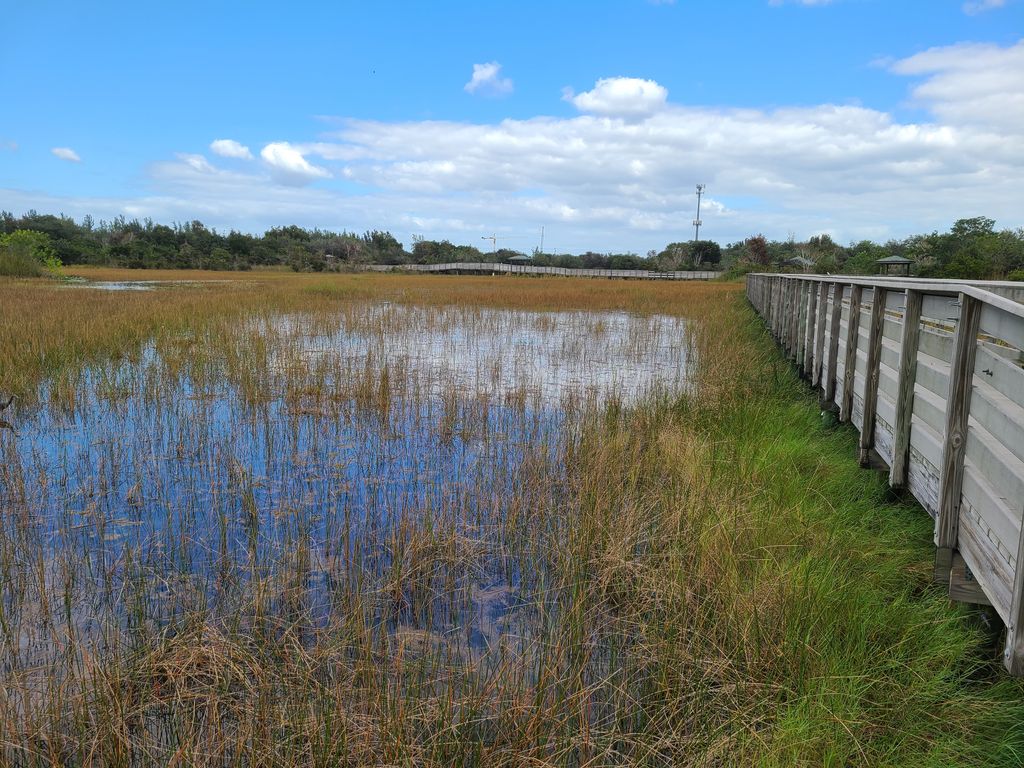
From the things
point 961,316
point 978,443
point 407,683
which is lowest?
point 407,683

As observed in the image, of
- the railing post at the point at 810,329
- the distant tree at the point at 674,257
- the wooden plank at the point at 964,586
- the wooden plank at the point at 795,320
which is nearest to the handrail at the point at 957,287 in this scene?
the wooden plank at the point at 964,586

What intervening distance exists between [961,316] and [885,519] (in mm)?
1779

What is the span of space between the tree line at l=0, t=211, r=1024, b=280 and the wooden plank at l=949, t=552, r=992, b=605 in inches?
1240

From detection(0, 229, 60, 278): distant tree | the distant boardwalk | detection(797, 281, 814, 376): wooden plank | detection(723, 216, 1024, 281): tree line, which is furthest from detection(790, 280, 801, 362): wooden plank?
the distant boardwalk

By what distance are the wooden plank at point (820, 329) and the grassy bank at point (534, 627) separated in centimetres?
190

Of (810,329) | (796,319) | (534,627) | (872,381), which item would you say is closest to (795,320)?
(796,319)

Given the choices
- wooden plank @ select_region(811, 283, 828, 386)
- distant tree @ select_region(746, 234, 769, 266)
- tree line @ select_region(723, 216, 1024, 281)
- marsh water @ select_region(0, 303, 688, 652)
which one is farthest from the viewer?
distant tree @ select_region(746, 234, 769, 266)

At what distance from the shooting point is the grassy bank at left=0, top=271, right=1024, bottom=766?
7.79 feet

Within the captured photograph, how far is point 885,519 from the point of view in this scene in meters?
4.20

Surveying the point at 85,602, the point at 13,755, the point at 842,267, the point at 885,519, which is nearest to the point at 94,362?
the point at 85,602

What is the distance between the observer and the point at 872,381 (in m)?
4.81

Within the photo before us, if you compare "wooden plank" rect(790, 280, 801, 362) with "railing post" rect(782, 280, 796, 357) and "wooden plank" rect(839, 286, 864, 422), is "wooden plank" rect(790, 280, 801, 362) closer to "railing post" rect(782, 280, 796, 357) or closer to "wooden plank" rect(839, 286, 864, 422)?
"railing post" rect(782, 280, 796, 357)

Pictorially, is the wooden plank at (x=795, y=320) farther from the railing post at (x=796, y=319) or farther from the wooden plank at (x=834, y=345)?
the wooden plank at (x=834, y=345)

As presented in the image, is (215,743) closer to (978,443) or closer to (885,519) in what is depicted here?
(978,443)
